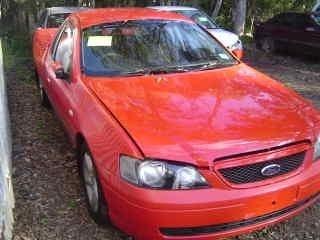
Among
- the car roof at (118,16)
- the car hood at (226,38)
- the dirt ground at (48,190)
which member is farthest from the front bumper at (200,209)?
the car hood at (226,38)

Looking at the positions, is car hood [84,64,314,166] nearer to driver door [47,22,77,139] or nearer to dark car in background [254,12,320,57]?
driver door [47,22,77,139]

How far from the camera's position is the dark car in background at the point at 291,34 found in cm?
1244

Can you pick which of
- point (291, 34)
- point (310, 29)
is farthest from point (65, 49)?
point (291, 34)

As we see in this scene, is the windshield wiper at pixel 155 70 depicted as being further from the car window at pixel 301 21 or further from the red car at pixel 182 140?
the car window at pixel 301 21

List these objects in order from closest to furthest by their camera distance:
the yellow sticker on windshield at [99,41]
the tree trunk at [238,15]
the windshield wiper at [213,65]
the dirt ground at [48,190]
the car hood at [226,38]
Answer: the dirt ground at [48,190], the windshield wiper at [213,65], the yellow sticker on windshield at [99,41], the car hood at [226,38], the tree trunk at [238,15]

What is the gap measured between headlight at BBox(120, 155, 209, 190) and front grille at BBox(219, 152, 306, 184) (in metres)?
0.17

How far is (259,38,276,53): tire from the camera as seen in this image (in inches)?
555

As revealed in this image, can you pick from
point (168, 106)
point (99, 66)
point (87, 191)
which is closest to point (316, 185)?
point (168, 106)

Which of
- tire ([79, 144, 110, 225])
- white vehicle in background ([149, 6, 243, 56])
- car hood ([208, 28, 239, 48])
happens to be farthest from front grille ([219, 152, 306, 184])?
car hood ([208, 28, 239, 48])

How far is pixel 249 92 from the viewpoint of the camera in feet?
14.4

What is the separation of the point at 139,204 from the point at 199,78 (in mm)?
1656

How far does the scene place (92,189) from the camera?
4137 mm

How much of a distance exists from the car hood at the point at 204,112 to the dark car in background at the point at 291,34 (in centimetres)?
807

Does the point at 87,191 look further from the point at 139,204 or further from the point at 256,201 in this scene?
the point at 256,201
